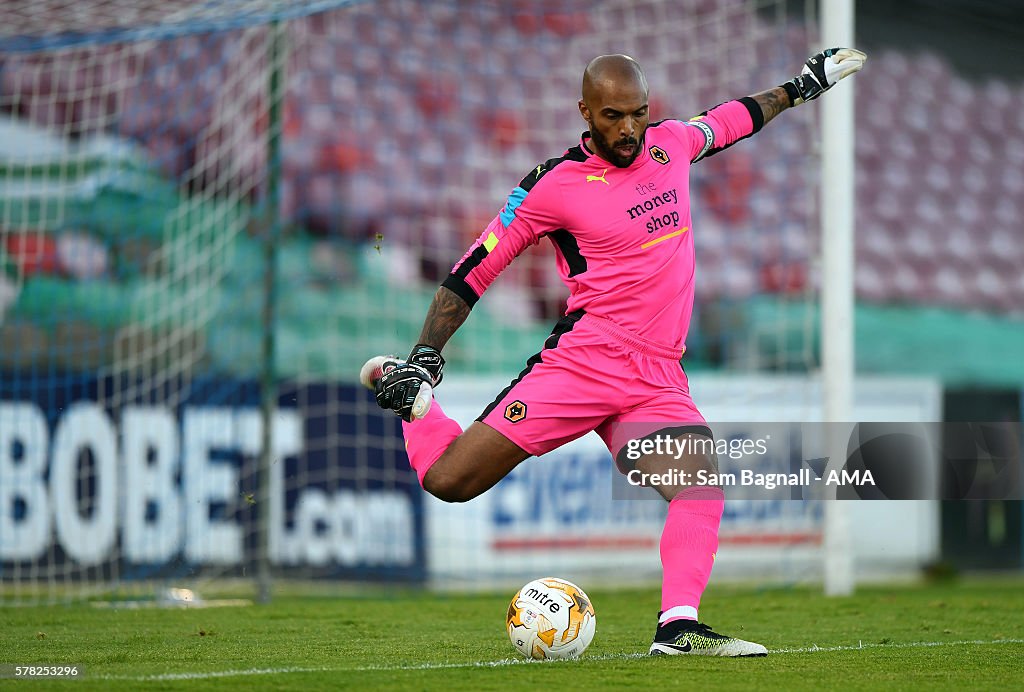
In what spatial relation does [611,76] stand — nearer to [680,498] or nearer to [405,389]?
[405,389]

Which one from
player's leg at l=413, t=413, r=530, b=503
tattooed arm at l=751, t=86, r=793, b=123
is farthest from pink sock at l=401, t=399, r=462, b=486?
tattooed arm at l=751, t=86, r=793, b=123

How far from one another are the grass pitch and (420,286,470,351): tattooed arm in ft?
3.72

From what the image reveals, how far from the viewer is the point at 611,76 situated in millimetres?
4492

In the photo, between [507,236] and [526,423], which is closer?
[526,423]

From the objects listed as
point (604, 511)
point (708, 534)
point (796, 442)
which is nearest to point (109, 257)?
point (604, 511)

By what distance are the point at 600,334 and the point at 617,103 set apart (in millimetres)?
821

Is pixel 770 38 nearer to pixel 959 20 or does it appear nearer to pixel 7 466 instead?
pixel 959 20

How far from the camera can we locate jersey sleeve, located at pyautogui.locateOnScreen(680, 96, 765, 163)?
496cm

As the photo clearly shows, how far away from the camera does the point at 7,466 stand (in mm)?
7945

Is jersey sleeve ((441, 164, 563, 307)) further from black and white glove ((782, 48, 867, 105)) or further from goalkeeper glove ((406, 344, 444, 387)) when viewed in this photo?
black and white glove ((782, 48, 867, 105))

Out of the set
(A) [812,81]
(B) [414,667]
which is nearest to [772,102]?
(A) [812,81]

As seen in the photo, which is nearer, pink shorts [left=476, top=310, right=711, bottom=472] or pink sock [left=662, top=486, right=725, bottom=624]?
pink sock [left=662, top=486, right=725, bottom=624]

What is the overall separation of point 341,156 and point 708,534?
7.17m

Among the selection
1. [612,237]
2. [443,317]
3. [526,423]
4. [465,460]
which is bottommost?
[465,460]
